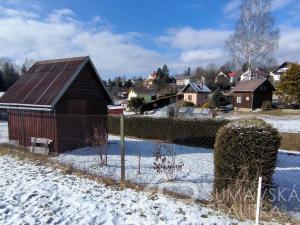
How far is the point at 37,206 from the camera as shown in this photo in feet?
17.7

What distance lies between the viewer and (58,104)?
12625mm

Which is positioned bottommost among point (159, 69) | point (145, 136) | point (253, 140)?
point (145, 136)

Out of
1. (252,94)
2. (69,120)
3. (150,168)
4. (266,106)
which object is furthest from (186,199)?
(252,94)

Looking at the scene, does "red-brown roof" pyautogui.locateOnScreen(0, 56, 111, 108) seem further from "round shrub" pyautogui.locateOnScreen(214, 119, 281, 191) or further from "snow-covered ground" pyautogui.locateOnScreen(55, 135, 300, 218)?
"round shrub" pyautogui.locateOnScreen(214, 119, 281, 191)

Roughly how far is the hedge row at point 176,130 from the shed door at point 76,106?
224 inches

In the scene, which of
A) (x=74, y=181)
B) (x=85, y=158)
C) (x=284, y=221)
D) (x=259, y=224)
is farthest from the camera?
(x=85, y=158)

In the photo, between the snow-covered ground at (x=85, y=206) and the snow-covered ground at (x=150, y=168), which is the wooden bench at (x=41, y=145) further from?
the snow-covered ground at (x=85, y=206)

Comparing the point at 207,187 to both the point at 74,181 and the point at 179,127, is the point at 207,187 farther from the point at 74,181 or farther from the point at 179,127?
the point at 179,127

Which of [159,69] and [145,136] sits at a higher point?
[159,69]

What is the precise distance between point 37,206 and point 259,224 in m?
4.21

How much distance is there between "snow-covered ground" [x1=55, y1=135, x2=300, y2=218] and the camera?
23.1ft

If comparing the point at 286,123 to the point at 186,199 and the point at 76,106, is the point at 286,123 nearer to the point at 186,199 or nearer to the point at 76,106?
the point at 76,106

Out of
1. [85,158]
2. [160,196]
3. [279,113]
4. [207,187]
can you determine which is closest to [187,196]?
[160,196]

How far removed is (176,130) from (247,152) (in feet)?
37.1
